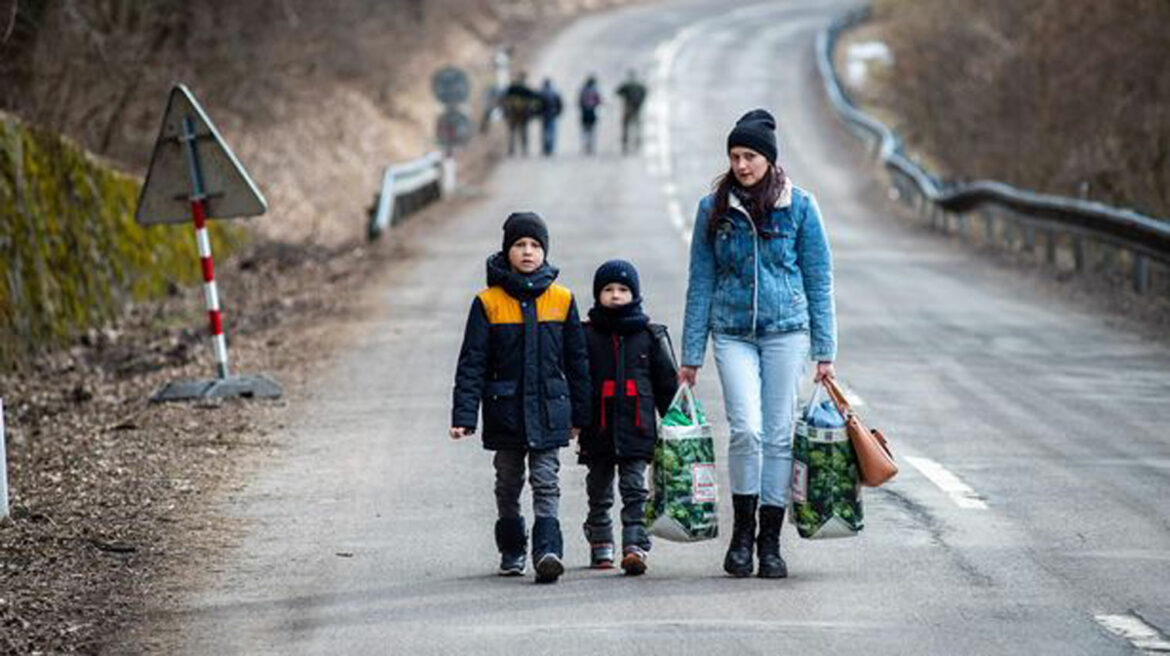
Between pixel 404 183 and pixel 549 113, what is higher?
pixel 549 113

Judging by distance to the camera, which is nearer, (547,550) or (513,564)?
(547,550)

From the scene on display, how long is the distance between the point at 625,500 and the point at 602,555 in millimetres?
243

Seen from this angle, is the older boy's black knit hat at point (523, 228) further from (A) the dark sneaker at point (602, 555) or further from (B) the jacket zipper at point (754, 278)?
(A) the dark sneaker at point (602, 555)

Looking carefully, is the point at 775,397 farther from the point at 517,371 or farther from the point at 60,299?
the point at 60,299

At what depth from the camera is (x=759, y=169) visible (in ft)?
28.3

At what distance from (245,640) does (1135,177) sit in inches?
967

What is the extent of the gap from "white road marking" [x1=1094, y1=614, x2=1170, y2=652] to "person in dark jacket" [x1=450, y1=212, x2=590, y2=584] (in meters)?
2.15

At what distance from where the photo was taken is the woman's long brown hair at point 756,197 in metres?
8.63

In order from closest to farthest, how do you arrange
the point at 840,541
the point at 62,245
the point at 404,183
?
the point at 840,541 < the point at 62,245 < the point at 404,183

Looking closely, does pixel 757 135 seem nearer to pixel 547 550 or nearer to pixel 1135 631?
pixel 547 550

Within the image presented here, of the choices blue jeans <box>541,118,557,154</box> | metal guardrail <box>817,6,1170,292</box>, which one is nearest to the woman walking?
metal guardrail <box>817,6,1170,292</box>

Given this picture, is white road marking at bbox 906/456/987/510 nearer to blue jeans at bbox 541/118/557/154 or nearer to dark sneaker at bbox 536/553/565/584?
dark sneaker at bbox 536/553/565/584

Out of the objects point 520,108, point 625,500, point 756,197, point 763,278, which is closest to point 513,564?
point 625,500

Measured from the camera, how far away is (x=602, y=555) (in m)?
8.89
